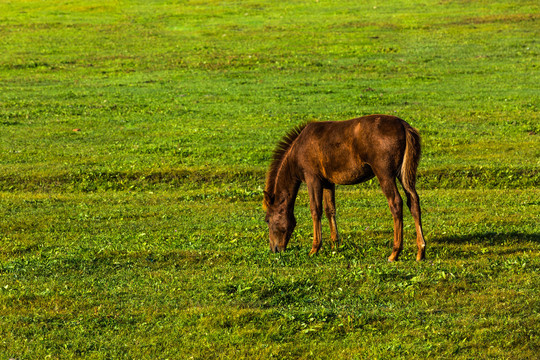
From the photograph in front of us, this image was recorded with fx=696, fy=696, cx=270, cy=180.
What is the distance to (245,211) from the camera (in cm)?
1520

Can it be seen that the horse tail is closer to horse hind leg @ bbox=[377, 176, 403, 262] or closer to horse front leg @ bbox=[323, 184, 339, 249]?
horse hind leg @ bbox=[377, 176, 403, 262]

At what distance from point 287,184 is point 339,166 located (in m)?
1.14

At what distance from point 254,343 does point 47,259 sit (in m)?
4.83

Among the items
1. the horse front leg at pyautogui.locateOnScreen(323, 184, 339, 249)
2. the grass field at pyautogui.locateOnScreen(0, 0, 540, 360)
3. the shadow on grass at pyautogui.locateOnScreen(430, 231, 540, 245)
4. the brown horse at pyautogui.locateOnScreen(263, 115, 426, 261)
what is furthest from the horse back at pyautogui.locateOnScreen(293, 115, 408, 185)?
the shadow on grass at pyautogui.locateOnScreen(430, 231, 540, 245)

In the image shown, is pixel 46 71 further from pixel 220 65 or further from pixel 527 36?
pixel 527 36

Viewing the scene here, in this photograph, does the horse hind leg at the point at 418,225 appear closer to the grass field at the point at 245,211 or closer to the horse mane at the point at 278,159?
the grass field at the point at 245,211

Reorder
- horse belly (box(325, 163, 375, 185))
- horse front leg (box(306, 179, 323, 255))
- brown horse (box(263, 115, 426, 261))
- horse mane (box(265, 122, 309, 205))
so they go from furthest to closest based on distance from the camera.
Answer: horse mane (box(265, 122, 309, 205)) < horse front leg (box(306, 179, 323, 255)) < horse belly (box(325, 163, 375, 185)) < brown horse (box(263, 115, 426, 261))

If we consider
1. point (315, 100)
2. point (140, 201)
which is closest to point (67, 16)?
point (315, 100)

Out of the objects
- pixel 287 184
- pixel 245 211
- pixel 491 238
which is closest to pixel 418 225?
pixel 491 238

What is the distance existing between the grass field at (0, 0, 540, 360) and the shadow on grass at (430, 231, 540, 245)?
66 mm

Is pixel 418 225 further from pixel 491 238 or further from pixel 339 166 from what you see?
pixel 491 238

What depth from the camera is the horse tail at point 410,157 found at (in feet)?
34.6

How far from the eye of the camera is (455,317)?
8.41 meters

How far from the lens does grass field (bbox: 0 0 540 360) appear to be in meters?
8.13
